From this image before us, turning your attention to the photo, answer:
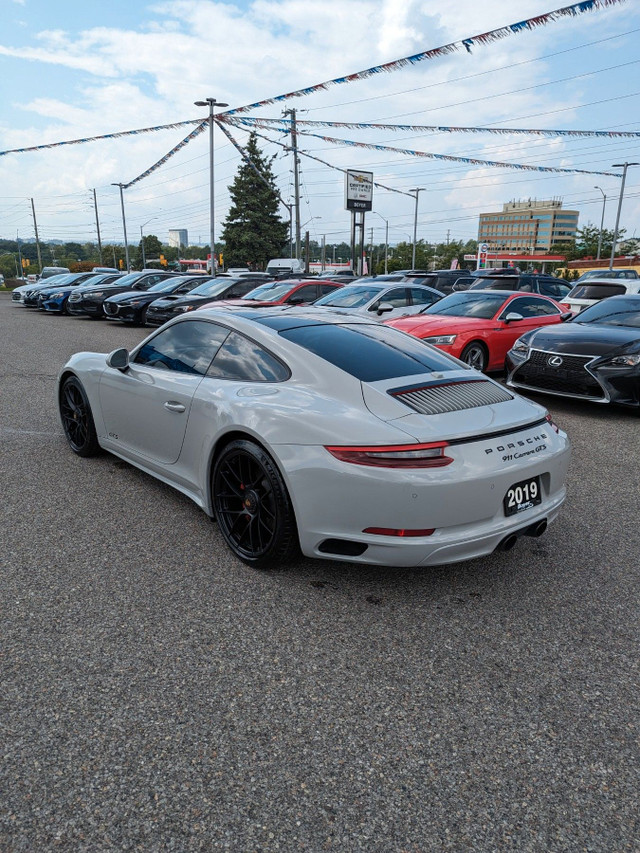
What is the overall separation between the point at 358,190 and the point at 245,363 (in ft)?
143

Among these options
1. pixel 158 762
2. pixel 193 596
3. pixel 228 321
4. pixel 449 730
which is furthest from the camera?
pixel 228 321

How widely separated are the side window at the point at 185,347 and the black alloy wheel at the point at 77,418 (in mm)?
830

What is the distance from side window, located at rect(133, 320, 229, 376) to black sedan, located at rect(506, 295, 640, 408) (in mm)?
4724

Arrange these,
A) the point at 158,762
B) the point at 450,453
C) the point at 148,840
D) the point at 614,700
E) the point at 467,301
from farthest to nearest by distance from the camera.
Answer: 1. the point at 467,301
2. the point at 450,453
3. the point at 614,700
4. the point at 158,762
5. the point at 148,840

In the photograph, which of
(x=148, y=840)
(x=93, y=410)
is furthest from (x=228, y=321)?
(x=148, y=840)

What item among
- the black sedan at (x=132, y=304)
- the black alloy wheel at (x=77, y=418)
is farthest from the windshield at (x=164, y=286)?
the black alloy wheel at (x=77, y=418)

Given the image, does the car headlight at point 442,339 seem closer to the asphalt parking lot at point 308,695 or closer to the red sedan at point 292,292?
the asphalt parking lot at point 308,695

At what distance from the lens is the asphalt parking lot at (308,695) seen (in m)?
1.92

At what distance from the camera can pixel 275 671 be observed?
2605mm

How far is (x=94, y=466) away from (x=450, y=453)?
329 cm

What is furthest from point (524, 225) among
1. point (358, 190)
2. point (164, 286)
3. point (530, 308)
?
point (530, 308)

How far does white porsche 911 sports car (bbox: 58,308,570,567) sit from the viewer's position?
2.89 metres

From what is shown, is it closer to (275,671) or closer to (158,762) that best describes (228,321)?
(275,671)

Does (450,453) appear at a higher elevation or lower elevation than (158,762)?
higher
